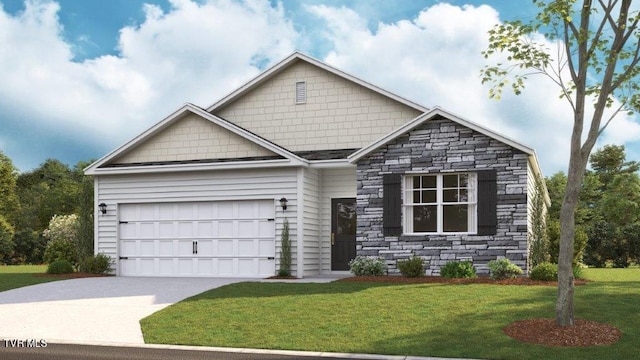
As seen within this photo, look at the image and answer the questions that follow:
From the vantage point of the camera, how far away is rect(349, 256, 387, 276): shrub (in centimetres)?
2000

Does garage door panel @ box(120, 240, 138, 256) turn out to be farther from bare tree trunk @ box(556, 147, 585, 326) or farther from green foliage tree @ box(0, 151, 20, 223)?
green foliage tree @ box(0, 151, 20, 223)

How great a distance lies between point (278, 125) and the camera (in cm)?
2462

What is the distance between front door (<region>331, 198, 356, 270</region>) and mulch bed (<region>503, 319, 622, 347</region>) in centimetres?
1030

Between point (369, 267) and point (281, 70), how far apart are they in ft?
27.2

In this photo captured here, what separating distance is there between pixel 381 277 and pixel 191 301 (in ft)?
18.8

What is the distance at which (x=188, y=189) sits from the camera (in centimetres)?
2267

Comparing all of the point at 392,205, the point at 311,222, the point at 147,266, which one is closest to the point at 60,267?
the point at 147,266

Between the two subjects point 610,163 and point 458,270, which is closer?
point 458,270

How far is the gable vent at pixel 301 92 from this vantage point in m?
24.5

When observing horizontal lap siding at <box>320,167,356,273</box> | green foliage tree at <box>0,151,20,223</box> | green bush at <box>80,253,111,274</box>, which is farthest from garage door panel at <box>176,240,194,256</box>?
green foliage tree at <box>0,151,20,223</box>

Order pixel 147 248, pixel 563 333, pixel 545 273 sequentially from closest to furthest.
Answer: pixel 563 333 < pixel 545 273 < pixel 147 248

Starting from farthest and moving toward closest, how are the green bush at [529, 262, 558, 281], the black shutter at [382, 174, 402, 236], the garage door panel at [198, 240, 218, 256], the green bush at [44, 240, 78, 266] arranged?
the green bush at [44, 240, 78, 266] → the garage door panel at [198, 240, 218, 256] → the black shutter at [382, 174, 402, 236] → the green bush at [529, 262, 558, 281]

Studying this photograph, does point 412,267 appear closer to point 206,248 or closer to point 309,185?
point 309,185

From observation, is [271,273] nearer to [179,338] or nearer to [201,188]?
[201,188]
